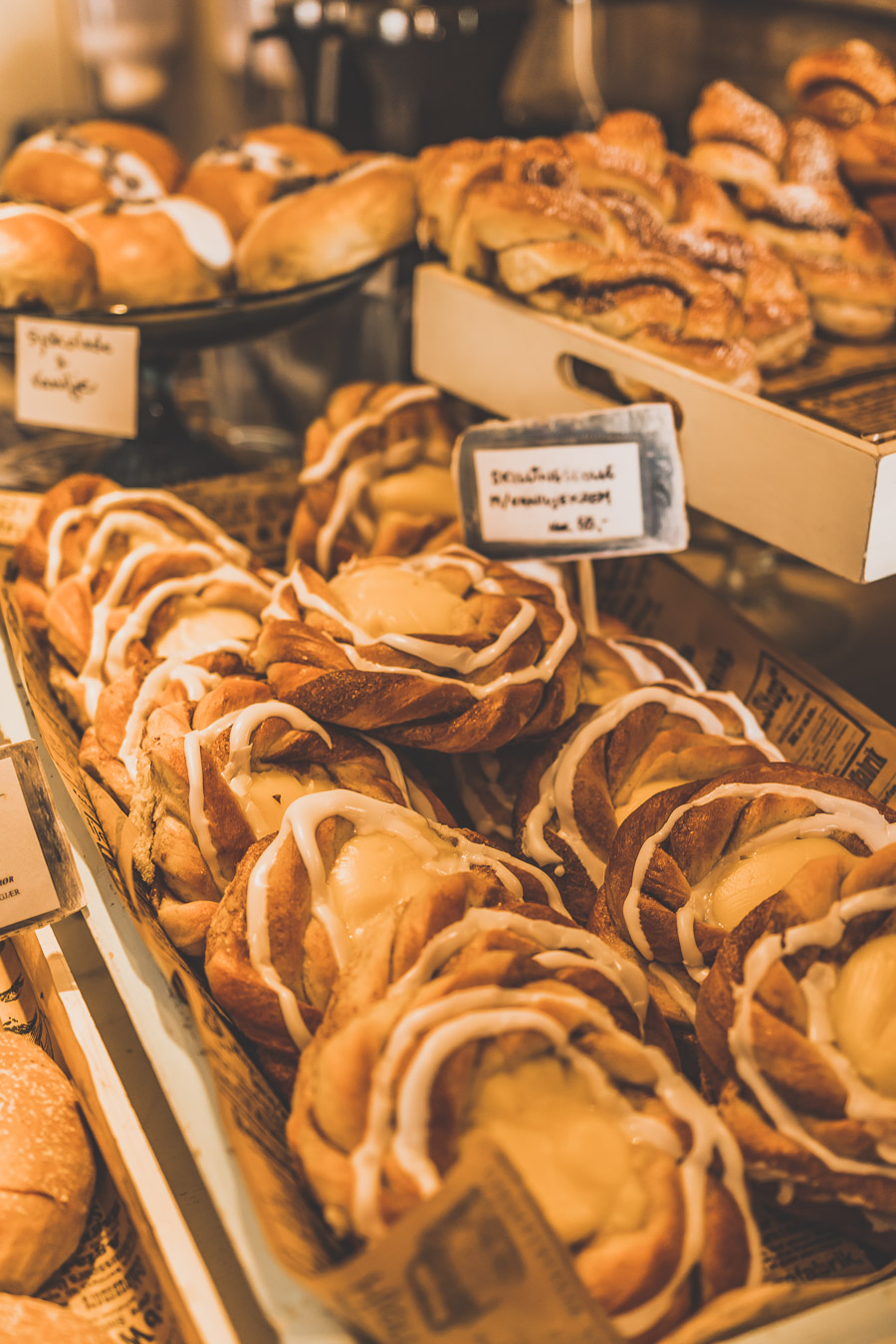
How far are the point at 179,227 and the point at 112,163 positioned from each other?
1.46ft

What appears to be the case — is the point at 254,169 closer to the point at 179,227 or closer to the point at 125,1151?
the point at 179,227

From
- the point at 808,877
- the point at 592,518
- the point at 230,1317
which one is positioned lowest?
the point at 230,1317

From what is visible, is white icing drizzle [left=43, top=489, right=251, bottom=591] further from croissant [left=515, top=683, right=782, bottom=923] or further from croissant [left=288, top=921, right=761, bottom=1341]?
croissant [left=288, top=921, right=761, bottom=1341]

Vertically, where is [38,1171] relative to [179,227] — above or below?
below

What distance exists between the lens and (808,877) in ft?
3.99

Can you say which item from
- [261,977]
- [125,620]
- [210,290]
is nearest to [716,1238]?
[261,977]

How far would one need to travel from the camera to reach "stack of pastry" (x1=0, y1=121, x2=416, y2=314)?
87.9 inches

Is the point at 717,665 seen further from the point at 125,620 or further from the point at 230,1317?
the point at 230,1317

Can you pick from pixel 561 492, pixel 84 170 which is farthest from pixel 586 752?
pixel 84 170

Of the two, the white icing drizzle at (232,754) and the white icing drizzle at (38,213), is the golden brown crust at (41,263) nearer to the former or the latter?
the white icing drizzle at (38,213)

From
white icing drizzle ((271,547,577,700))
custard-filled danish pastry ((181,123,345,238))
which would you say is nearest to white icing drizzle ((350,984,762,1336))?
white icing drizzle ((271,547,577,700))

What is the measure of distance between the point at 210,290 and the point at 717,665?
140 cm

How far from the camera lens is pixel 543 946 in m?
1.20

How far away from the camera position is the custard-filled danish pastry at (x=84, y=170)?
260 centimetres
